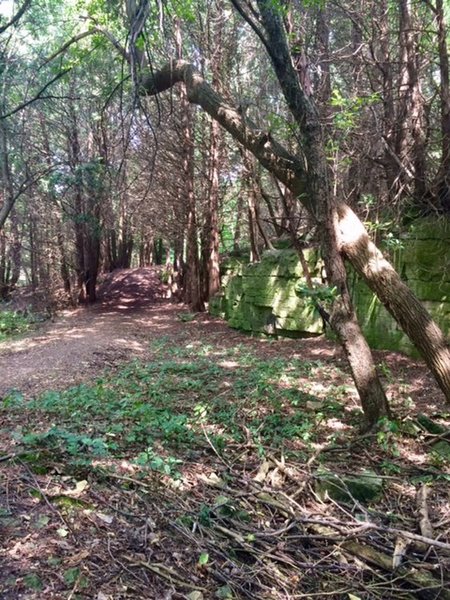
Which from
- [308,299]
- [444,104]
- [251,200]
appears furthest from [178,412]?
[251,200]

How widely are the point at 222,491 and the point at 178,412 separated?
6.13ft

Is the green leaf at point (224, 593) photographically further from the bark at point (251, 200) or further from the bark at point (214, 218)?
the bark at point (214, 218)

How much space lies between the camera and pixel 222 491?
Result: 3320mm

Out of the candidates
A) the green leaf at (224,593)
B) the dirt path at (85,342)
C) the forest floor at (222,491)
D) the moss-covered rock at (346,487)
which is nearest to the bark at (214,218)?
the dirt path at (85,342)

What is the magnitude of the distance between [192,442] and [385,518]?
1.70 metres

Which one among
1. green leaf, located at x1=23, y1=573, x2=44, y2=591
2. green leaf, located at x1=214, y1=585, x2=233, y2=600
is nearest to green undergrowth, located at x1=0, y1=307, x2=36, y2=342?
green leaf, located at x1=23, y1=573, x2=44, y2=591

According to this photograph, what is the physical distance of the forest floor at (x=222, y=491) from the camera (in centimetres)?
239

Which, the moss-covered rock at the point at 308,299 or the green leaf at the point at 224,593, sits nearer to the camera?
the green leaf at the point at 224,593

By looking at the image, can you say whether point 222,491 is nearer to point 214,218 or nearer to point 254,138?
point 254,138

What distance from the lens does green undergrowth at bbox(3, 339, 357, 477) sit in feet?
11.7

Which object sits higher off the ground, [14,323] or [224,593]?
[224,593]

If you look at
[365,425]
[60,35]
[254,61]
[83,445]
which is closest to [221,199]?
[254,61]

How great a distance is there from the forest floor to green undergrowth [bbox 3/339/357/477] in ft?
0.08

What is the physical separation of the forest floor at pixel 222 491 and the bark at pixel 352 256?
755mm
